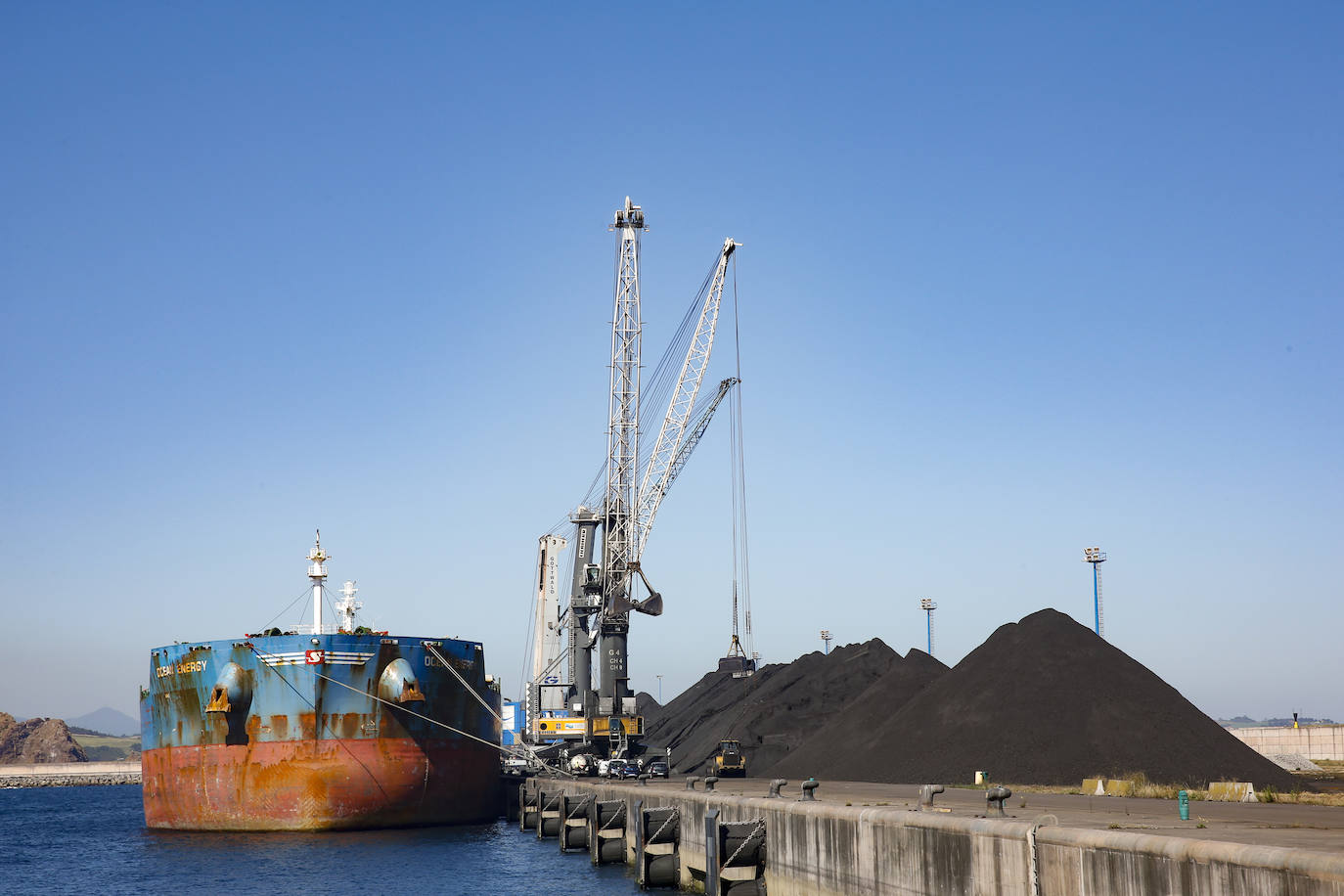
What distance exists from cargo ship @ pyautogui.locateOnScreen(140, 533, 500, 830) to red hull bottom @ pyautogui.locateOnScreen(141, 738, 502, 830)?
0.22 feet

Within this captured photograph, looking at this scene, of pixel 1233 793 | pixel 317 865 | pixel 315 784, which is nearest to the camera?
pixel 1233 793

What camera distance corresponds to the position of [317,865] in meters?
49.0

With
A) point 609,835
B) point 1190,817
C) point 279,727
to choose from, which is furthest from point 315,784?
point 1190,817

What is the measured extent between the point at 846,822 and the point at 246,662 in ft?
132

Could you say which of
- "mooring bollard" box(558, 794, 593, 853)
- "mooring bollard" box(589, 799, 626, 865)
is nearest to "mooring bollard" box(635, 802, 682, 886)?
"mooring bollard" box(589, 799, 626, 865)

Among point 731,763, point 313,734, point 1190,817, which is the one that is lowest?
point 731,763

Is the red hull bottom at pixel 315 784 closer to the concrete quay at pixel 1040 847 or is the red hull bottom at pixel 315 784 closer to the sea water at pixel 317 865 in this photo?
the sea water at pixel 317 865

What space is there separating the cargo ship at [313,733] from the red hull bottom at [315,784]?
2.6 inches

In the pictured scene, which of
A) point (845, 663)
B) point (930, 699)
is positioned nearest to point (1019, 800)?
point (930, 699)

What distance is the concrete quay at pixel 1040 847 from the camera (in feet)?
53.2

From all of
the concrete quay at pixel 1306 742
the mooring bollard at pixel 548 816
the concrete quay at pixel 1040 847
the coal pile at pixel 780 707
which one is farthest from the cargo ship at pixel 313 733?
the concrete quay at pixel 1306 742

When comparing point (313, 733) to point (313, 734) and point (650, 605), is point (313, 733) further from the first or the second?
point (650, 605)

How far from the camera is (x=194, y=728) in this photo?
61219mm

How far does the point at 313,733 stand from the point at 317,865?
32.8 feet
